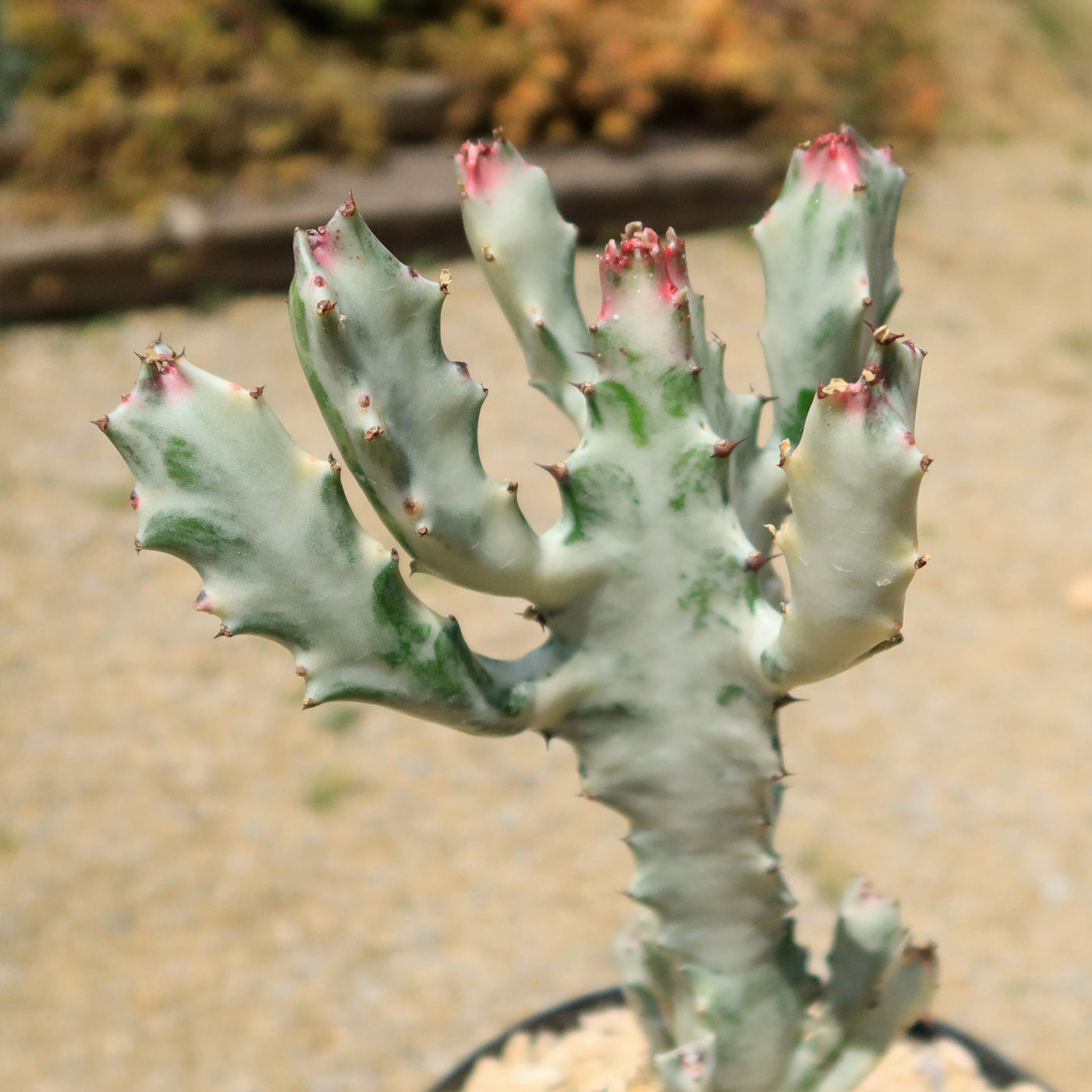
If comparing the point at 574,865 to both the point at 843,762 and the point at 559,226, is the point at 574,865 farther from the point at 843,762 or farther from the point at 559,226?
the point at 559,226

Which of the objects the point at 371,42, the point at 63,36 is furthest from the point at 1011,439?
the point at 63,36

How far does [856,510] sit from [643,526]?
9.1 inches

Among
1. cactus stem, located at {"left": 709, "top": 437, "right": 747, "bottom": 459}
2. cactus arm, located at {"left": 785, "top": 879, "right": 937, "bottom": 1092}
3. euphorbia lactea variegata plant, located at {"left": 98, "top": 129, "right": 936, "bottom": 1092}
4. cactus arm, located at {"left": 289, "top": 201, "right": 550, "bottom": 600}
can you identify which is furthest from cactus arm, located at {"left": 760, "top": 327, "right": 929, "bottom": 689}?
cactus arm, located at {"left": 785, "top": 879, "right": 937, "bottom": 1092}

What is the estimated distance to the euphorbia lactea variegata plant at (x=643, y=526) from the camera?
89 centimetres

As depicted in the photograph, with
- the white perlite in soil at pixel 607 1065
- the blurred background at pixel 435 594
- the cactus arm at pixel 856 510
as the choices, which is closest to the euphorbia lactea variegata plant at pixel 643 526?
the cactus arm at pixel 856 510

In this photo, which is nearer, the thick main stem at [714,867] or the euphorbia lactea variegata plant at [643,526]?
the euphorbia lactea variegata plant at [643,526]

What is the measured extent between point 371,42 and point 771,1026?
4.47 metres

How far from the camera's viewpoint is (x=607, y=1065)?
162 centimetres

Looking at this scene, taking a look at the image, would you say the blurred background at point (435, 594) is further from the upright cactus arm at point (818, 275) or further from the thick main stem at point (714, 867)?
the upright cactus arm at point (818, 275)

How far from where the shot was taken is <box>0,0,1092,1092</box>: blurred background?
2.39 meters

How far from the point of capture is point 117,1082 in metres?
2.23

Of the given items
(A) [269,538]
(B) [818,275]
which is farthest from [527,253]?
(A) [269,538]

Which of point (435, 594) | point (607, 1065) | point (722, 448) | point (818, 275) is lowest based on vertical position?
point (607, 1065)

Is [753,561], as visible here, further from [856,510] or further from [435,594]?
[435,594]
